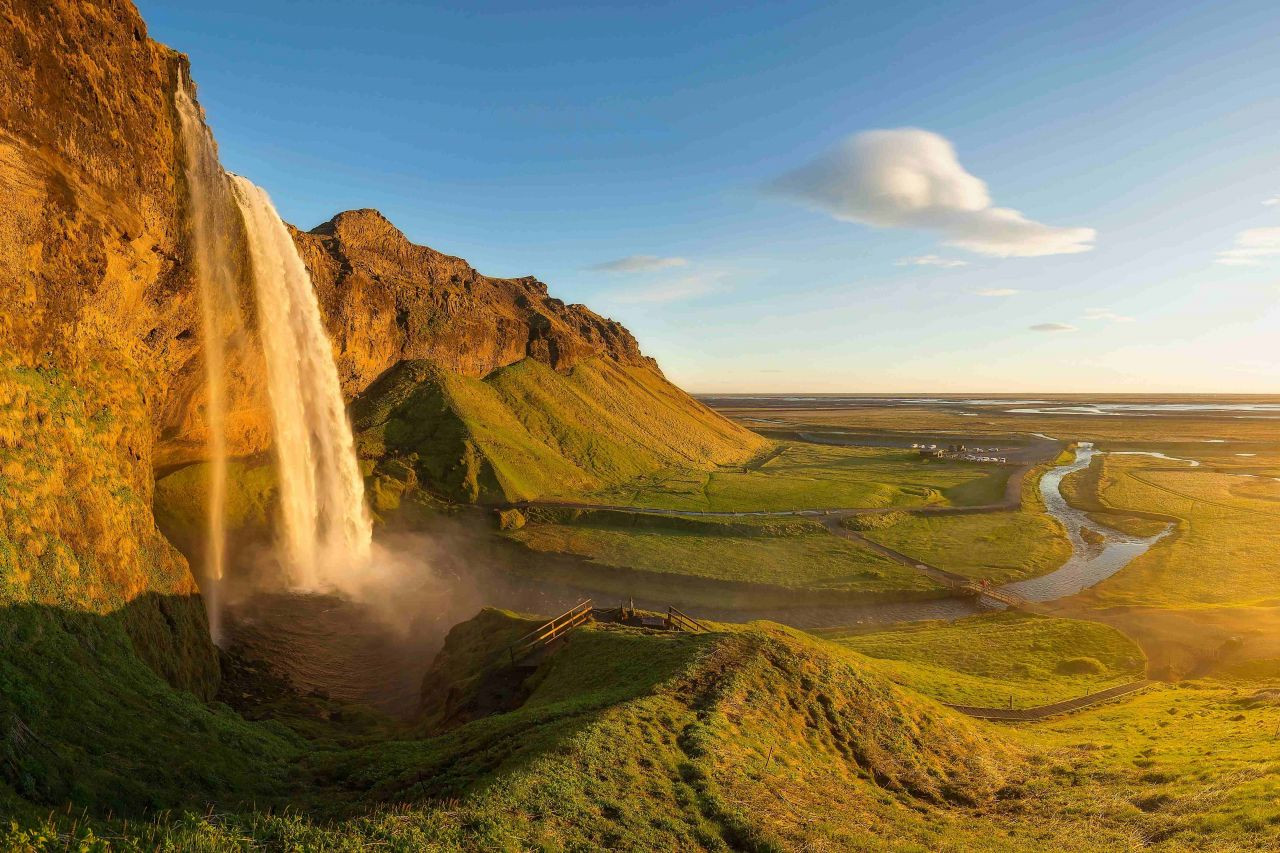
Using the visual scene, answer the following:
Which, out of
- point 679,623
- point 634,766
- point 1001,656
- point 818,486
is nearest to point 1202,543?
point 818,486

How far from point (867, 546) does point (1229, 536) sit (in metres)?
35.1

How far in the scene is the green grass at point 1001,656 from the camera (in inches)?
1008

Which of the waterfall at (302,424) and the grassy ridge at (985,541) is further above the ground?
the waterfall at (302,424)

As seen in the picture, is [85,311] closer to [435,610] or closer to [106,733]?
[106,733]

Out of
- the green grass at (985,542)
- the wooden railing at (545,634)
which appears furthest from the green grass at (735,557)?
the wooden railing at (545,634)

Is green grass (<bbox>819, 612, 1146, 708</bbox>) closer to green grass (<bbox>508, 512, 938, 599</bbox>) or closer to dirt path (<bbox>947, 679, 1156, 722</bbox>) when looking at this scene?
dirt path (<bbox>947, 679, 1156, 722</bbox>)

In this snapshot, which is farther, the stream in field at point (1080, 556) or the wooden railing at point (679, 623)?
the stream in field at point (1080, 556)

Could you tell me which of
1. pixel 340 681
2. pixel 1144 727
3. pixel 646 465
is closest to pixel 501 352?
pixel 646 465

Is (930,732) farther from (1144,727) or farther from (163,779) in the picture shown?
(163,779)

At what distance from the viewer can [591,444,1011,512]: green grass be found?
64.3 metres

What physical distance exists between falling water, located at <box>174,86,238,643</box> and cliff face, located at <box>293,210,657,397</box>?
2372 cm

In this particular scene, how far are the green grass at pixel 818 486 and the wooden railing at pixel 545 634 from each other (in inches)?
1381

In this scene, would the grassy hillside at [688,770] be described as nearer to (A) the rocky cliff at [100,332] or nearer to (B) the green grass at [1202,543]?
(A) the rocky cliff at [100,332]

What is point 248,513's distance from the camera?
131 ft
